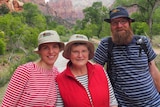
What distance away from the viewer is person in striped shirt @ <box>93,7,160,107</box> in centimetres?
267

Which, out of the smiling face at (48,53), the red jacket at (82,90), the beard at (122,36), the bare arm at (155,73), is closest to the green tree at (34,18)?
the bare arm at (155,73)

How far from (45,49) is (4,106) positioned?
58cm

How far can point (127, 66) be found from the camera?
267 cm

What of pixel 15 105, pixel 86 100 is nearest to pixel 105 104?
pixel 86 100

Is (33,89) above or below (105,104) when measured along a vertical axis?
above

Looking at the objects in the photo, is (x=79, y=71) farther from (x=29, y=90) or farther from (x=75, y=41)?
(x=29, y=90)

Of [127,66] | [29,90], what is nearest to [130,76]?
[127,66]

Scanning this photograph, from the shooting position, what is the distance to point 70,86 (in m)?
2.33

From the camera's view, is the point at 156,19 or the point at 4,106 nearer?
the point at 4,106

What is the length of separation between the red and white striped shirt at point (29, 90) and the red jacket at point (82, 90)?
107 millimetres

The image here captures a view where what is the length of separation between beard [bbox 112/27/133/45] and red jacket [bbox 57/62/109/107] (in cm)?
44

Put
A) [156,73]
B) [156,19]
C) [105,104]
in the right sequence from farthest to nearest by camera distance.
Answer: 1. [156,19]
2. [156,73]
3. [105,104]

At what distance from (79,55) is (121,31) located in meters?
0.56

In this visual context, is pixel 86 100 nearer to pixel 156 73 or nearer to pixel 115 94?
pixel 115 94
